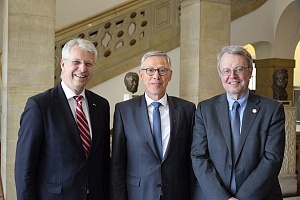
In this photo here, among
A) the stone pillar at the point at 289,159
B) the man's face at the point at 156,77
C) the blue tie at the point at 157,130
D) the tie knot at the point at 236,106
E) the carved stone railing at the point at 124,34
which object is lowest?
the stone pillar at the point at 289,159

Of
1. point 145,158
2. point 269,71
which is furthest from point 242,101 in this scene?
point 269,71

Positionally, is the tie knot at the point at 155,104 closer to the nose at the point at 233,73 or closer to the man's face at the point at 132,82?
the nose at the point at 233,73

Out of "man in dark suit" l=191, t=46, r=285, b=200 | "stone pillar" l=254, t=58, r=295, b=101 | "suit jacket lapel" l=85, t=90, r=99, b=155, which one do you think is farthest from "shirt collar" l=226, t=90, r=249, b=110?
"stone pillar" l=254, t=58, r=295, b=101

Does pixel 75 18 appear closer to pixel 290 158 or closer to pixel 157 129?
pixel 290 158

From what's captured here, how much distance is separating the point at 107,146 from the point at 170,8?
518 cm

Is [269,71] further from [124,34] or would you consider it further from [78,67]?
[78,67]

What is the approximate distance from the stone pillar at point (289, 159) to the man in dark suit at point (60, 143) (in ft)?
13.6

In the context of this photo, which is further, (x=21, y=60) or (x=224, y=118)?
(x=21, y=60)

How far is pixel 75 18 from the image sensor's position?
869 cm

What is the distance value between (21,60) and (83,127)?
6.17 ft

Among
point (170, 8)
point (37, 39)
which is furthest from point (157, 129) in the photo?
point (170, 8)

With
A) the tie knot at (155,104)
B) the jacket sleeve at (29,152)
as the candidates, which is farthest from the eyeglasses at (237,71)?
the jacket sleeve at (29,152)

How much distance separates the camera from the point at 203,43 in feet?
17.9

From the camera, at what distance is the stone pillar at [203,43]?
544 cm
